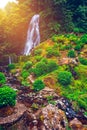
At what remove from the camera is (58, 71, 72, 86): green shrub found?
68.3ft

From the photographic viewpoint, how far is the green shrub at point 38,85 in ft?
66.4

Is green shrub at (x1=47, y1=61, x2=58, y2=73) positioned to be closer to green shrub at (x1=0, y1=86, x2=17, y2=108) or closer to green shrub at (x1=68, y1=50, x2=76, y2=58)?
green shrub at (x1=68, y1=50, x2=76, y2=58)

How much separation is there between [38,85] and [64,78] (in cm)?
204

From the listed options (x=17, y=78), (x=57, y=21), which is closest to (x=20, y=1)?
(x=57, y=21)

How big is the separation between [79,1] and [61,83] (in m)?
15.4

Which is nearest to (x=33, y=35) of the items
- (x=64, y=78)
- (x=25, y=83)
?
(x=25, y=83)

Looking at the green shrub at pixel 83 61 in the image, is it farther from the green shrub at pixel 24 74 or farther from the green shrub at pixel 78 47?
the green shrub at pixel 24 74

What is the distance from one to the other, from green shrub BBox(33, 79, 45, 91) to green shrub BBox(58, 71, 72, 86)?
4.65 ft

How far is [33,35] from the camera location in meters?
31.5

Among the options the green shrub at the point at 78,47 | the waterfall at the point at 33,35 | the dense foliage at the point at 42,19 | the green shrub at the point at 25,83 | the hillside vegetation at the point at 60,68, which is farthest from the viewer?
the waterfall at the point at 33,35

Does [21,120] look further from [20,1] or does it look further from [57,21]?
[20,1]

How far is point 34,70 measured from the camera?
2266 centimetres

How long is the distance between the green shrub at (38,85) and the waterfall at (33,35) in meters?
10.4

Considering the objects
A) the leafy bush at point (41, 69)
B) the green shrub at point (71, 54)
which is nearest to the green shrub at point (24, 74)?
the leafy bush at point (41, 69)
